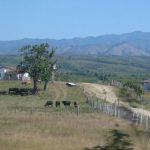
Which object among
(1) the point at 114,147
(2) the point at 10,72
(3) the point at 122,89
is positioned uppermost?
(3) the point at 122,89

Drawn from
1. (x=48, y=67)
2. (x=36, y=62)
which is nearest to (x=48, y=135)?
(x=36, y=62)

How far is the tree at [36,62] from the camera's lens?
98938mm

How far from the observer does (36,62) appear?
329 feet

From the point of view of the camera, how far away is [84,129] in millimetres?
35062

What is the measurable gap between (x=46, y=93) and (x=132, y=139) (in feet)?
290

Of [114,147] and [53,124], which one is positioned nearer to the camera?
[114,147]

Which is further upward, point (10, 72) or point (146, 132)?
point (146, 132)

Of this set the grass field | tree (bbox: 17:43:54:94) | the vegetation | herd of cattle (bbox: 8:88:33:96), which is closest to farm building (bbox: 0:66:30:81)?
tree (bbox: 17:43:54:94)

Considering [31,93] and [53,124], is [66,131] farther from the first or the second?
[31,93]

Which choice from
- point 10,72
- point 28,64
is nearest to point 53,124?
point 28,64

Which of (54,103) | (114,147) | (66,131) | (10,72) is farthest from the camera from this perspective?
(10,72)

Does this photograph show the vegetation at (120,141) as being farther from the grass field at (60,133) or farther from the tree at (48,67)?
the tree at (48,67)

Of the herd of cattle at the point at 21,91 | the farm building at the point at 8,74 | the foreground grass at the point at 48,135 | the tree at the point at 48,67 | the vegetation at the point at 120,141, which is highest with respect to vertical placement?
the vegetation at the point at 120,141

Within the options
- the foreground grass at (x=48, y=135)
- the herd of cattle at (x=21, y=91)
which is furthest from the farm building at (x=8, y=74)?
the foreground grass at (x=48, y=135)
